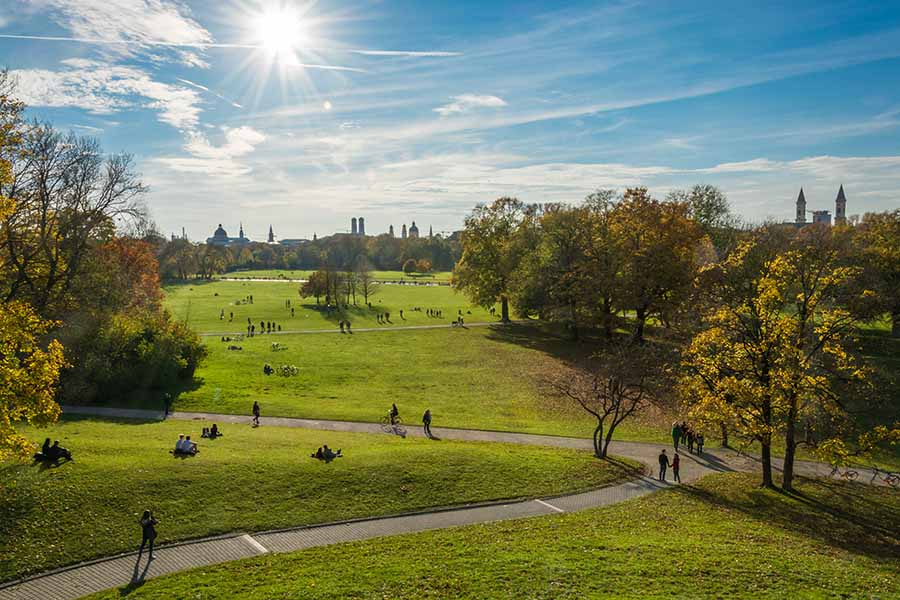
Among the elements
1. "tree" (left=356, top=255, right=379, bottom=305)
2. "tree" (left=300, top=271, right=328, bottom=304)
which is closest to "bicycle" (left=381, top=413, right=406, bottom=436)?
"tree" (left=300, top=271, right=328, bottom=304)

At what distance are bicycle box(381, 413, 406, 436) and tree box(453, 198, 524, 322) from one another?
118ft

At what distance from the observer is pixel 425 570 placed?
13.3m

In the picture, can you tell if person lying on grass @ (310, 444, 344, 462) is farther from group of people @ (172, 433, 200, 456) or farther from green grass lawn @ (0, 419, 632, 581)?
group of people @ (172, 433, 200, 456)

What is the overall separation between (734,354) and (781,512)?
5.81 m

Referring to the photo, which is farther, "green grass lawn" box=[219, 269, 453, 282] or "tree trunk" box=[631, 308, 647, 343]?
"green grass lawn" box=[219, 269, 453, 282]

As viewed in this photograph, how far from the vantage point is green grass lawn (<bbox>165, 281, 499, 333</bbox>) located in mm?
69125

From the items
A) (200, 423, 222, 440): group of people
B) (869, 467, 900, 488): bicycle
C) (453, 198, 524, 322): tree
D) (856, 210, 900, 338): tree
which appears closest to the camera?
(869, 467, 900, 488): bicycle

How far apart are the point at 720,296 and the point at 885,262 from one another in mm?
36114

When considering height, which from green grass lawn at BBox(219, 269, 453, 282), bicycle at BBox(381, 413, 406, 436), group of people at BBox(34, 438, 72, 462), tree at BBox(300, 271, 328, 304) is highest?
green grass lawn at BBox(219, 269, 453, 282)

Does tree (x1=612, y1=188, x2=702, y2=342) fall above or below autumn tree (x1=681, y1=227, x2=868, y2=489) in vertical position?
above

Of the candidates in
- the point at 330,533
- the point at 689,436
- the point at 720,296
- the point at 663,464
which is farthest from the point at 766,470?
the point at 330,533

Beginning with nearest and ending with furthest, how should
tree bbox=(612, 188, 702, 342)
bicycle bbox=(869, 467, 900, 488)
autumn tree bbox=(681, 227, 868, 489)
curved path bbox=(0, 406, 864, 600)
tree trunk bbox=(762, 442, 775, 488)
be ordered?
curved path bbox=(0, 406, 864, 600), autumn tree bbox=(681, 227, 868, 489), tree trunk bbox=(762, 442, 775, 488), bicycle bbox=(869, 467, 900, 488), tree bbox=(612, 188, 702, 342)

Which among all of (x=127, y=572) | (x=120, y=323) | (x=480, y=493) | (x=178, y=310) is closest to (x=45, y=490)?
(x=127, y=572)

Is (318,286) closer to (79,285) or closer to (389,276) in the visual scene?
(79,285)
